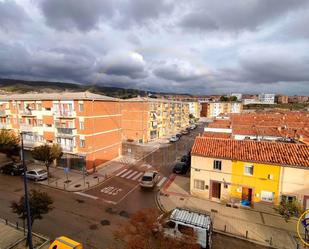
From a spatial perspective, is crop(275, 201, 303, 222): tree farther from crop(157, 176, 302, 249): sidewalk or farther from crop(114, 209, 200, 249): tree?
crop(114, 209, 200, 249): tree

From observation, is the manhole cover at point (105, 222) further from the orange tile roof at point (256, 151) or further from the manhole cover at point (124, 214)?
the orange tile roof at point (256, 151)

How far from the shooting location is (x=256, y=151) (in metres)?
18.1

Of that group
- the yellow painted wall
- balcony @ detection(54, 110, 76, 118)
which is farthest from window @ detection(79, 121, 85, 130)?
the yellow painted wall

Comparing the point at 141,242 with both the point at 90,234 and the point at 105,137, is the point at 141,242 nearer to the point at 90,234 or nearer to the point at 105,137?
the point at 90,234

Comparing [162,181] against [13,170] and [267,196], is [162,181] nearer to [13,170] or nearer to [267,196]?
[267,196]

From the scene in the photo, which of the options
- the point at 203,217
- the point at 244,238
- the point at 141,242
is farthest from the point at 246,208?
the point at 141,242

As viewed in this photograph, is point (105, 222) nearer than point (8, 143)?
Yes

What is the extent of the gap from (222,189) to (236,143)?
15.9ft

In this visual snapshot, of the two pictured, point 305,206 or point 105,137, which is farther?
point 105,137

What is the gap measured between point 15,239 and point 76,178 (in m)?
11.5

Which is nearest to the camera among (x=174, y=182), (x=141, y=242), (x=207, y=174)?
(x=141, y=242)

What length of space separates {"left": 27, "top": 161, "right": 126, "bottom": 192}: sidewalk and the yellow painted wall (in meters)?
15.6

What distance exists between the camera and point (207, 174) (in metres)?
19.2

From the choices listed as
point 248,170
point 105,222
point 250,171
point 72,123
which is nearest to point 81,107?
point 72,123
